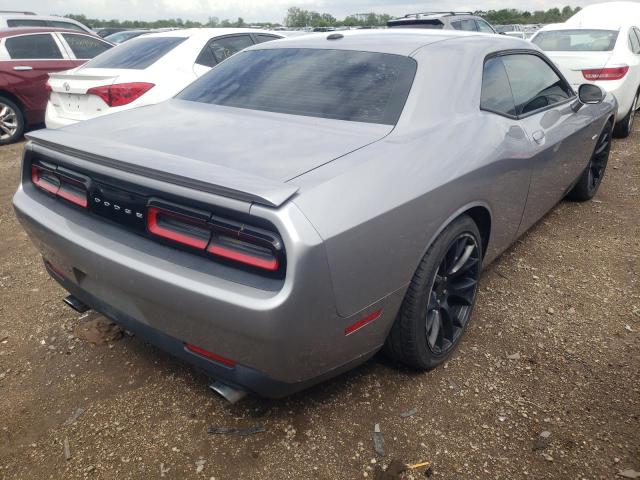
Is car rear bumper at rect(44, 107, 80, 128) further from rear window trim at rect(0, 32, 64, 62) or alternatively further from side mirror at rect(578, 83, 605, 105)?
side mirror at rect(578, 83, 605, 105)

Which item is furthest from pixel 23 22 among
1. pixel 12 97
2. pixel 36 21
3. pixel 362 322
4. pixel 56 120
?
pixel 362 322

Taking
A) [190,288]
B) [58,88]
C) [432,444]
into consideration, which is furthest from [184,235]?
[58,88]

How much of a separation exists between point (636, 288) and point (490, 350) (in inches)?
48.6

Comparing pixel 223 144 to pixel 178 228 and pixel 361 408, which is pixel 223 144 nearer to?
pixel 178 228

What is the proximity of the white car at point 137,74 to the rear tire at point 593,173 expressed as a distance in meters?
3.71

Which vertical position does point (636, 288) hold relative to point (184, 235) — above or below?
below

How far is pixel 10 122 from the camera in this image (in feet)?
23.8

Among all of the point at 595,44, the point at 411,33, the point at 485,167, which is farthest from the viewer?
the point at 595,44

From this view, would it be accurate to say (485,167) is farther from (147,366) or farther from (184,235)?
(147,366)

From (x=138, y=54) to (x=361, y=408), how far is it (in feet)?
14.5

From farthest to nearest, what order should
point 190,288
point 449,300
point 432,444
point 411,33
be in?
point 411,33, point 449,300, point 432,444, point 190,288

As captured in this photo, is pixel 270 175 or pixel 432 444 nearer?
pixel 270 175

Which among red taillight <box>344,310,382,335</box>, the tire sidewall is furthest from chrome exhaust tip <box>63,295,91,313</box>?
the tire sidewall

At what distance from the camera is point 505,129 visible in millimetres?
2605
